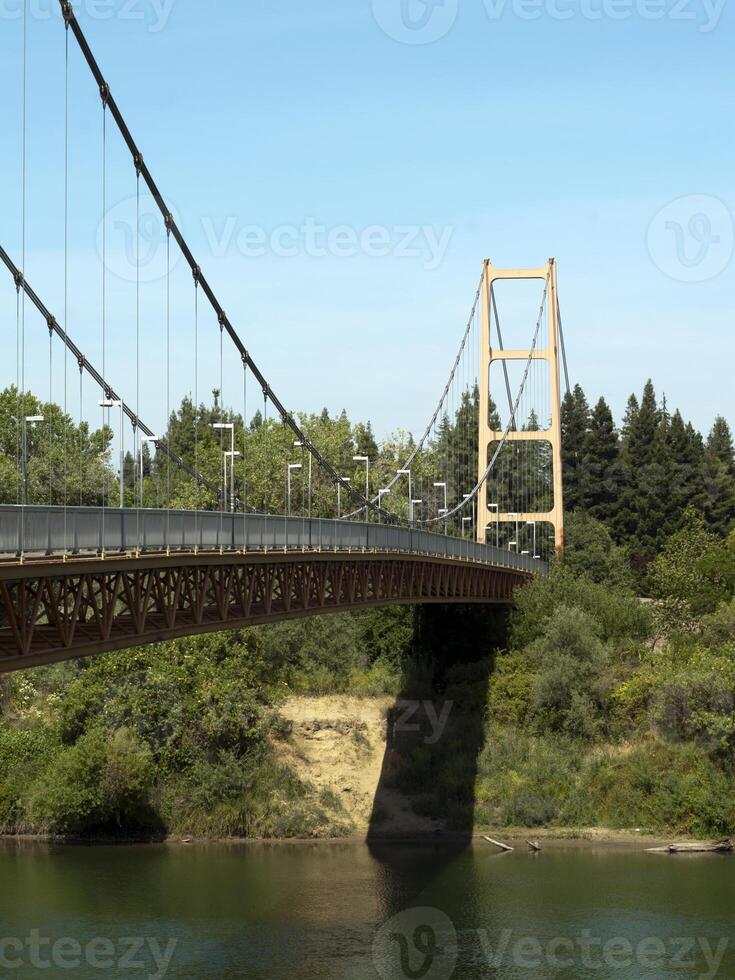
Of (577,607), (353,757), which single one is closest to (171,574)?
(353,757)

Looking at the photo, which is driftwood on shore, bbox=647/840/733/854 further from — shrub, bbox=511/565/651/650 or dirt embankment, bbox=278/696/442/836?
shrub, bbox=511/565/651/650

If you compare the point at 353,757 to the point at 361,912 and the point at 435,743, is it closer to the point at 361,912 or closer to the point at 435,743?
the point at 435,743

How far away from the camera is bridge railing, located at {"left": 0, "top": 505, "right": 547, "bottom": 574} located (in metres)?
27.7

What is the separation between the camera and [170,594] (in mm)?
34344

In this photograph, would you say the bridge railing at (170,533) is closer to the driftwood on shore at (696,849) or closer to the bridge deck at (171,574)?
the bridge deck at (171,574)

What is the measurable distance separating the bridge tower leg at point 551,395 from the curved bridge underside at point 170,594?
87.1ft

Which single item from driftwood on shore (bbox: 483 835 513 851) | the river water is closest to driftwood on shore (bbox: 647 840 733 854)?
the river water

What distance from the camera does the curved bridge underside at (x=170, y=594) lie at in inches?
1075

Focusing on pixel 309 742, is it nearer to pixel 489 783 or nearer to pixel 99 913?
pixel 489 783

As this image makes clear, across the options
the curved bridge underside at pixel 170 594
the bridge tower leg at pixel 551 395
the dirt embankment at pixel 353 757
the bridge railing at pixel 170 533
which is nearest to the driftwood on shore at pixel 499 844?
the dirt embankment at pixel 353 757

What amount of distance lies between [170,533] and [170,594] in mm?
1493

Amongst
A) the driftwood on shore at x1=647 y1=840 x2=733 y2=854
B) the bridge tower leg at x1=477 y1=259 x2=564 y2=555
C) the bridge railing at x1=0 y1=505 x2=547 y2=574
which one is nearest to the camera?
the bridge railing at x1=0 y1=505 x2=547 y2=574

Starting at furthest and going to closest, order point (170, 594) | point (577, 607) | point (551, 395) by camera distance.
→ point (551, 395)
point (577, 607)
point (170, 594)

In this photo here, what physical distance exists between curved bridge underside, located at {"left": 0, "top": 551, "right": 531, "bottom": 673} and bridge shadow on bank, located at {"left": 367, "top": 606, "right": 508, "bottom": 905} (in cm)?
764
